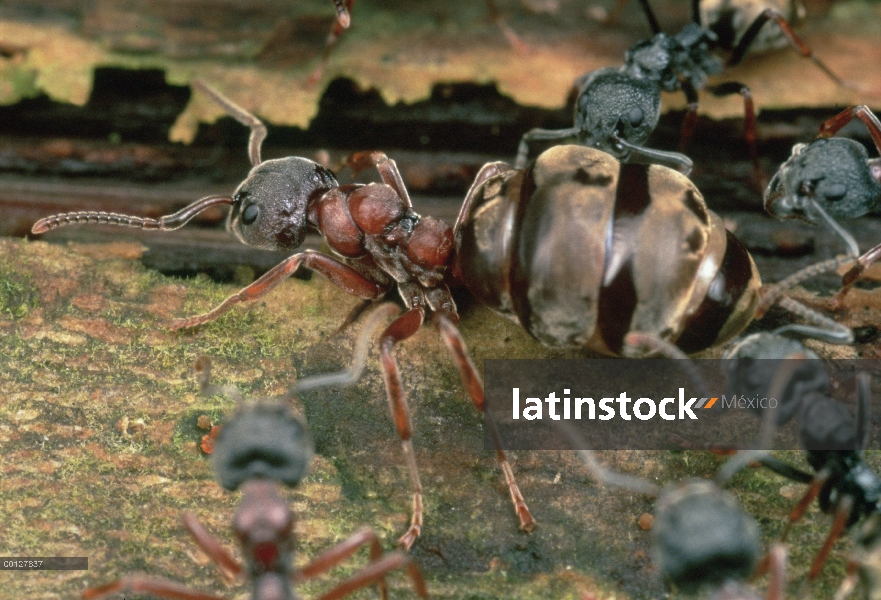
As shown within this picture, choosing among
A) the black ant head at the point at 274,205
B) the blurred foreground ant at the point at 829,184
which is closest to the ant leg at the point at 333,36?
the black ant head at the point at 274,205

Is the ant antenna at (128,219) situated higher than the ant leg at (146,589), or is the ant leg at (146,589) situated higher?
the ant antenna at (128,219)

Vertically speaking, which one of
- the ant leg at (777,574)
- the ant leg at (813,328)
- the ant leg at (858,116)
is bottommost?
the ant leg at (777,574)

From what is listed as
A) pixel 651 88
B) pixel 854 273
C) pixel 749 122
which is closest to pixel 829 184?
pixel 854 273

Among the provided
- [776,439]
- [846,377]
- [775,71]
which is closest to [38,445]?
[776,439]

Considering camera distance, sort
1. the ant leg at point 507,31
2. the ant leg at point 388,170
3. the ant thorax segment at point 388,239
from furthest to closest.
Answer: the ant leg at point 507,31
the ant leg at point 388,170
the ant thorax segment at point 388,239

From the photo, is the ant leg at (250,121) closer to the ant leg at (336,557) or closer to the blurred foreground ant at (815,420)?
the ant leg at (336,557)

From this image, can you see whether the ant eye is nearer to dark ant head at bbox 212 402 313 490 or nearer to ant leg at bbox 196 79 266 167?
ant leg at bbox 196 79 266 167

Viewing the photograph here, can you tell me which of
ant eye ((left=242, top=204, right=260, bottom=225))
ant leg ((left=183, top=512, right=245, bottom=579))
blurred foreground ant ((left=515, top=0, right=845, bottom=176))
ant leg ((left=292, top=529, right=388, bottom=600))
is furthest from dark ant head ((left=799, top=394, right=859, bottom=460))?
ant eye ((left=242, top=204, right=260, bottom=225))

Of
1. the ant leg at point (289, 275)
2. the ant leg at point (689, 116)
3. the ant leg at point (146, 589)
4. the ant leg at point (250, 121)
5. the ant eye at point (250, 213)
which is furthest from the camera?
the ant leg at point (689, 116)
